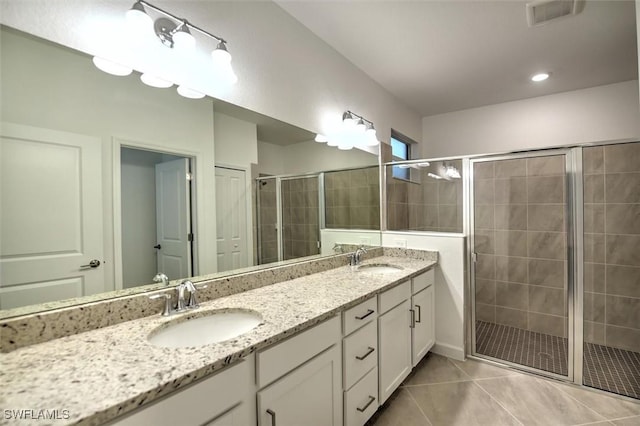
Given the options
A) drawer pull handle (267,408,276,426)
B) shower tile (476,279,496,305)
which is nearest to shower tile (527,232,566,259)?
shower tile (476,279,496,305)

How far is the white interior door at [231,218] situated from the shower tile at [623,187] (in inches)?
119

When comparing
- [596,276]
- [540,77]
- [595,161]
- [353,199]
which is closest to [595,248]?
[596,276]

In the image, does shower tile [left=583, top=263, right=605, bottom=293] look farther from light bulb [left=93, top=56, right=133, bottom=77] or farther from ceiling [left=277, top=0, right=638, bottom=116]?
light bulb [left=93, top=56, right=133, bottom=77]

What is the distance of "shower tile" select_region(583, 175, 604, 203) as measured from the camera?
2.46m

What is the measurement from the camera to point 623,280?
2.42 m

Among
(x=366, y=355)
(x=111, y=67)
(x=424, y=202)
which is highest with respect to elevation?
(x=111, y=67)

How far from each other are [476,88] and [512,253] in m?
1.74

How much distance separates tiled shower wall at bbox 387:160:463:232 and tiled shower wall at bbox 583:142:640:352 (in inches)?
39.4

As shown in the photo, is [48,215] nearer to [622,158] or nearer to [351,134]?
[351,134]

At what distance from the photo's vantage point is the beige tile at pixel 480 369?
2162mm

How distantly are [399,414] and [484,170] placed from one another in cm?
230

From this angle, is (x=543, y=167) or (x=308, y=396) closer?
(x=308, y=396)

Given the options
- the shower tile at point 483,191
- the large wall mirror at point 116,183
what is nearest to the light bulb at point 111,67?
the large wall mirror at point 116,183

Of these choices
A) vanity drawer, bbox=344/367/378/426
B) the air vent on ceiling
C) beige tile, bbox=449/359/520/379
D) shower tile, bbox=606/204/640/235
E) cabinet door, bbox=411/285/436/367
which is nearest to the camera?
vanity drawer, bbox=344/367/378/426
